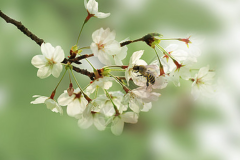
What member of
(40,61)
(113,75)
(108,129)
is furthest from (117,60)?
(108,129)

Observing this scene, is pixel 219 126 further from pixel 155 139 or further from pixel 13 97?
pixel 13 97

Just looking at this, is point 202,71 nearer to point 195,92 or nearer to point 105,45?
point 195,92

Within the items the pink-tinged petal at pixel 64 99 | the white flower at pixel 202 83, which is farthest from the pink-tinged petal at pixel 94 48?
the white flower at pixel 202 83

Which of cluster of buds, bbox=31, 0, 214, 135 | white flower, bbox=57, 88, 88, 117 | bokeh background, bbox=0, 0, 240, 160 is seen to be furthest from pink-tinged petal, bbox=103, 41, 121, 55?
bokeh background, bbox=0, 0, 240, 160

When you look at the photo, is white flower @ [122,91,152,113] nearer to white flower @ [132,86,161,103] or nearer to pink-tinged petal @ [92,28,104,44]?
white flower @ [132,86,161,103]

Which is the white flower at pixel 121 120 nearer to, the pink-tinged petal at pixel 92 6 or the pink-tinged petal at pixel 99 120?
the pink-tinged petal at pixel 99 120
